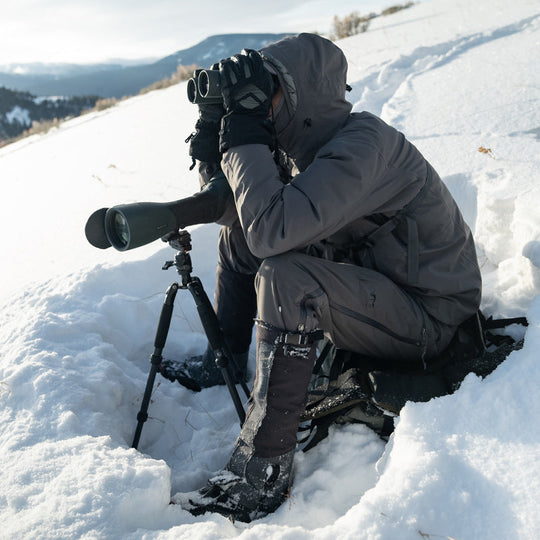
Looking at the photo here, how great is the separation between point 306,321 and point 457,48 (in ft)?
17.1

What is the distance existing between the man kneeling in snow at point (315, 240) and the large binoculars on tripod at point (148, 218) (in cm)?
22

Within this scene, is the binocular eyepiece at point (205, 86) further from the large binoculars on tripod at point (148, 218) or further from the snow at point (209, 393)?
the snow at point (209, 393)

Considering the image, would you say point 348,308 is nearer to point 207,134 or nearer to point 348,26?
point 207,134

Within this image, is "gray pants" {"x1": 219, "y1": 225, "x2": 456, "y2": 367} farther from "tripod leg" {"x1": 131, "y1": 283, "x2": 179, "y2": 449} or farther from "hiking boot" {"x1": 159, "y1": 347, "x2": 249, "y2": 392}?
"hiking boot" {"x1": 159, "y1": 347, "x2": 249, "y2": 392}

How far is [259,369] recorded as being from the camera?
152 centimetres

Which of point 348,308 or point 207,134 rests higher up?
point 207,134

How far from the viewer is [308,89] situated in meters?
1.66

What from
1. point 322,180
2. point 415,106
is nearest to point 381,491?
point 322,180

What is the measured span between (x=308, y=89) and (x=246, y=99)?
0.91ft

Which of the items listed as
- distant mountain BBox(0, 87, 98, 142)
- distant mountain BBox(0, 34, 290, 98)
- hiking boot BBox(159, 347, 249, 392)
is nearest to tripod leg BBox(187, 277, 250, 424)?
hiking boot BBox(159, 347, 249, 392)

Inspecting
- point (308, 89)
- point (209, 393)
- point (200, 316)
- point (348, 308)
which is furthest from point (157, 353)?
point (308, 89)

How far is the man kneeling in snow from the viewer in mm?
1461

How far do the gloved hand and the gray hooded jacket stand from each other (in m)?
0.30

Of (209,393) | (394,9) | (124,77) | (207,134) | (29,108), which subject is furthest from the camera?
(124,77)
